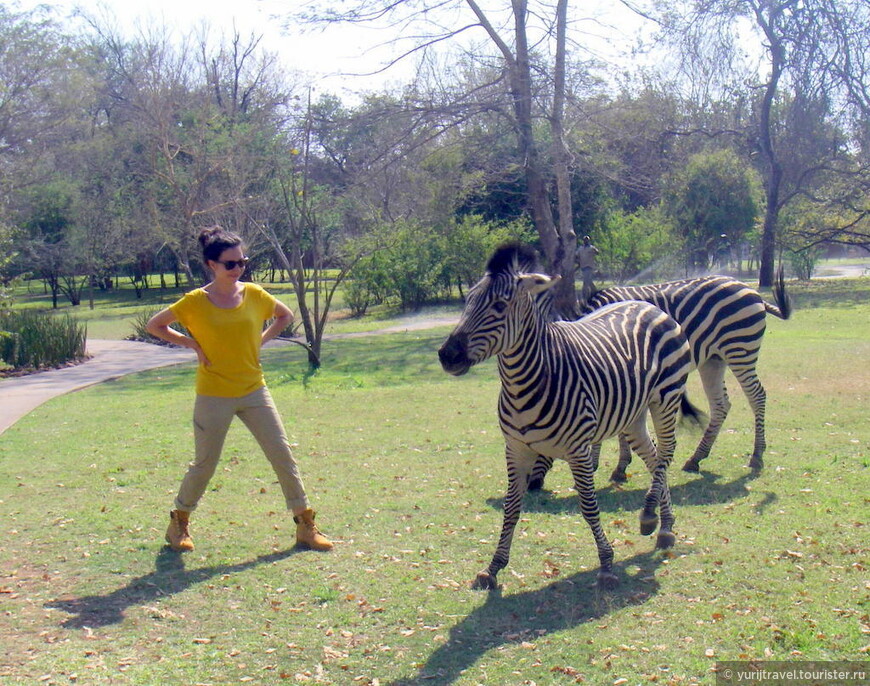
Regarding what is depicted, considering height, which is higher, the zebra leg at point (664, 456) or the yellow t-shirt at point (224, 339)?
the yellow t-shirt at point (224, 339)

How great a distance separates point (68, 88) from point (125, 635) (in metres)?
37.8

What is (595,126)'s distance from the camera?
22.3 meters

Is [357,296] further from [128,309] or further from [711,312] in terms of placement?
[711,312]

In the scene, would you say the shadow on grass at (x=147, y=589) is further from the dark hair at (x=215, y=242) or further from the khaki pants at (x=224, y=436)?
the dark hair at (x=215, y=242)

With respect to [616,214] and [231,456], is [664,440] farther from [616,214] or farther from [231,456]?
[616,214]

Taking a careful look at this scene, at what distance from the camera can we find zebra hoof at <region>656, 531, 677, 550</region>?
18.4 ft

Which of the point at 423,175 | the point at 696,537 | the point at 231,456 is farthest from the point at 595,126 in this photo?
the point at 696,537

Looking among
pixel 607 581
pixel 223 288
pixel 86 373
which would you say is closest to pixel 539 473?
pixel 607 581

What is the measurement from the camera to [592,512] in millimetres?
5062

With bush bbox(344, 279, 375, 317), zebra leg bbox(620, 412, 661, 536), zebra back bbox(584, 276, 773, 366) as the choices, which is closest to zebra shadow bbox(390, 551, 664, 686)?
zebra leg bbox(620, 412, 661, 536)

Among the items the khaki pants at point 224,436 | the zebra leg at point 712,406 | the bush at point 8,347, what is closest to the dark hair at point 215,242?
the khaki pants at point 224,436

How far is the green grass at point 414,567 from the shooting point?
13.6 feet

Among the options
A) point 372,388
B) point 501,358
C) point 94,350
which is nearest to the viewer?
point 501,358

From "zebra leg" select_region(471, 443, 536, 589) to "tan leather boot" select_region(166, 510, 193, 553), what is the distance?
2027 millimetres
